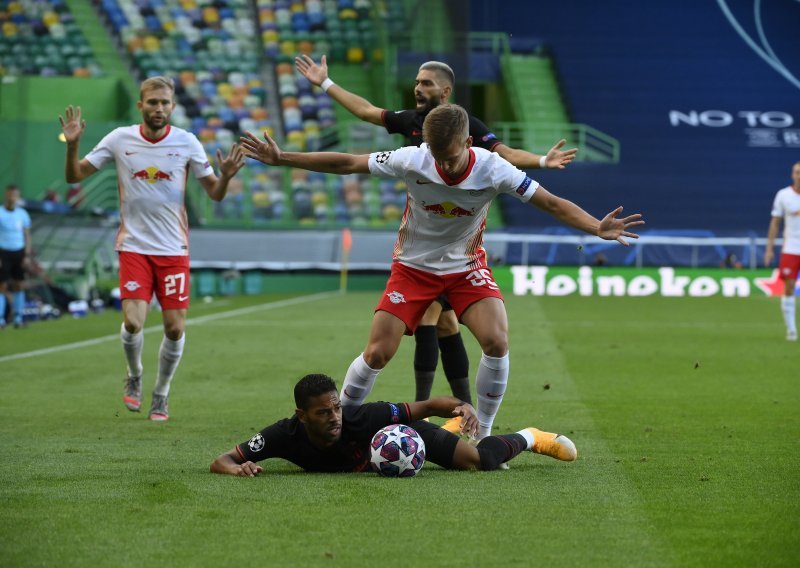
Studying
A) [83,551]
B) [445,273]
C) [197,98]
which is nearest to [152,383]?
[445,273]

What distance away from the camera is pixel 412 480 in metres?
6.51

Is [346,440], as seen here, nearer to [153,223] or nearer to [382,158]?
[382,158]

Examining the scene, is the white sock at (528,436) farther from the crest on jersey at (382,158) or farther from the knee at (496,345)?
the crest on jersey at (382,158)

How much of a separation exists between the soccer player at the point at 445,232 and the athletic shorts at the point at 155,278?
7.92 ft

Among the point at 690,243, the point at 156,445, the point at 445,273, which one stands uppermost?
the point at 445,273

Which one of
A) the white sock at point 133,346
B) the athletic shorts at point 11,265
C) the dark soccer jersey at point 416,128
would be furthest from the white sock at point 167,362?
the athletic shorts at point 11,265

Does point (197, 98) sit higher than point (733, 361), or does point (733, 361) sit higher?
point (197, 98)

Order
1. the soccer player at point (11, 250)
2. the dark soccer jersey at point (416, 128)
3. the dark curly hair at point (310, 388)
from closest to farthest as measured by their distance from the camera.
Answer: the dark curly hair at point (310, 388)
the dark soccer jersey at point (416, 128)
the soccer player at point (11, 250)

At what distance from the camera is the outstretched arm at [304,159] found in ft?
22.9

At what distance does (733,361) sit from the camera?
14250mm

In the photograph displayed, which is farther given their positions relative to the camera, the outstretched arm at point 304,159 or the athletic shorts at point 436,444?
the outstretched arm at point 304,159

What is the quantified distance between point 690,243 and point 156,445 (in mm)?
26844

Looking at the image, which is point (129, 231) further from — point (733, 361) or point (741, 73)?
point (741, 73)

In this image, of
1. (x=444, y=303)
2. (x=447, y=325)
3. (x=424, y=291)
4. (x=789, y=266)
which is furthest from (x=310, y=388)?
(x=789, y=266)
